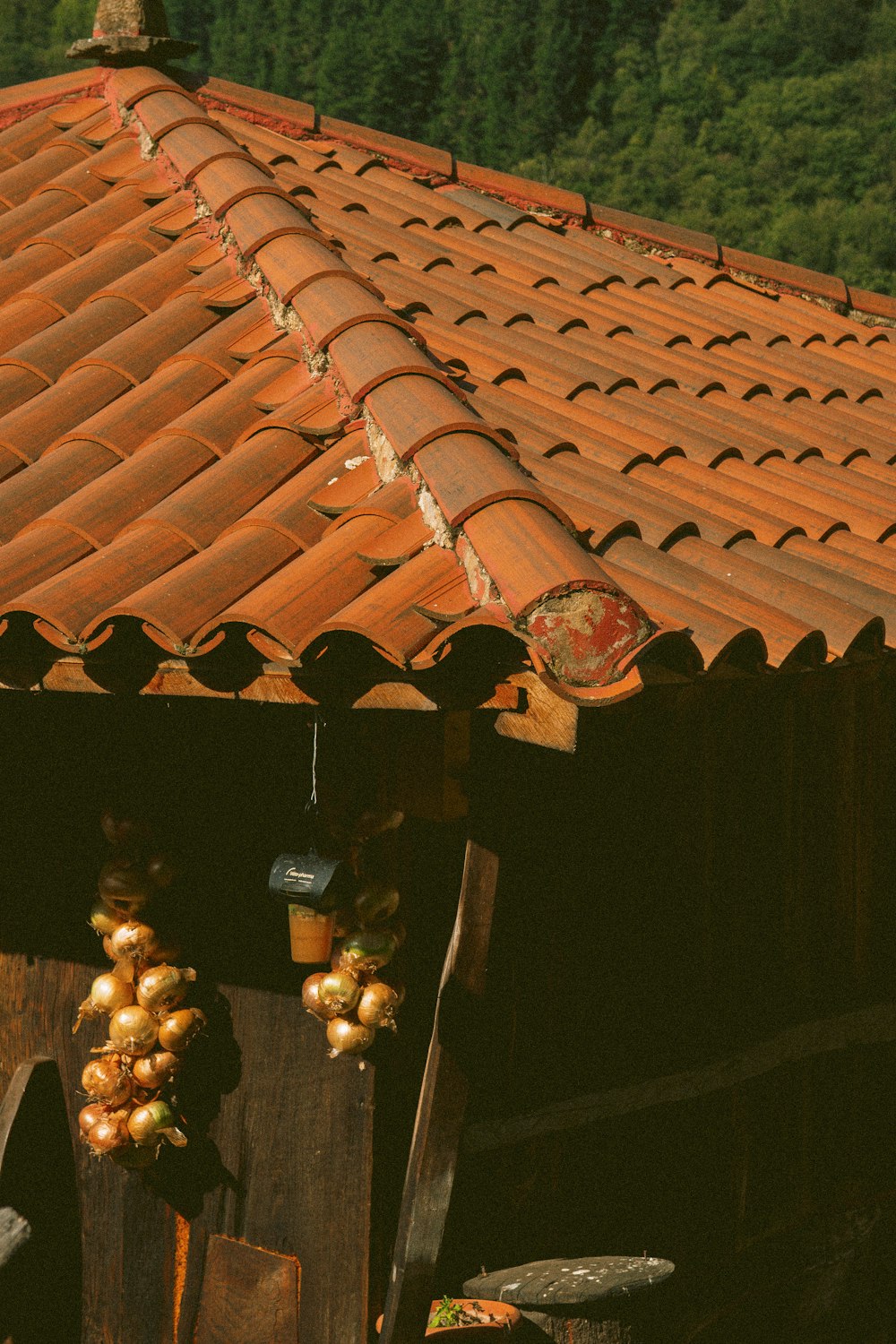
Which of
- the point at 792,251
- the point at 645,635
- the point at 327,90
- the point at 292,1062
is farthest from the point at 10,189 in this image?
the point at 327,90

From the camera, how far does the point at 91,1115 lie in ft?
10.1

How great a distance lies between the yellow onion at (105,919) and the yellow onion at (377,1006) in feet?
1.99

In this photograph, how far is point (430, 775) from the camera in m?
2.88

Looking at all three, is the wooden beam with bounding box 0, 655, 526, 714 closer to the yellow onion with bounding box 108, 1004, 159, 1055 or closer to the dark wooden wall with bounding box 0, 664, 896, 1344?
the dark wooden wall with bounding box 0, 664, 896, 1344

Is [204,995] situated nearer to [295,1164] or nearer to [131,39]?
[295,1164]

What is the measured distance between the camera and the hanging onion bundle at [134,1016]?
10.00ft

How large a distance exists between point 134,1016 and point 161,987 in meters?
0.08

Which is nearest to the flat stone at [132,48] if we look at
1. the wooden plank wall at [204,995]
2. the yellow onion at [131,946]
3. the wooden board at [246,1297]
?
the wooden plank wall at [204,995]

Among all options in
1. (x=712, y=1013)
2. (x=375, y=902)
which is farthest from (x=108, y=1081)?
(x=712, y=1013)

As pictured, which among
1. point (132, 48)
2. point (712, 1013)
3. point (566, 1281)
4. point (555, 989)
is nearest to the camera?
point (566, 1281)

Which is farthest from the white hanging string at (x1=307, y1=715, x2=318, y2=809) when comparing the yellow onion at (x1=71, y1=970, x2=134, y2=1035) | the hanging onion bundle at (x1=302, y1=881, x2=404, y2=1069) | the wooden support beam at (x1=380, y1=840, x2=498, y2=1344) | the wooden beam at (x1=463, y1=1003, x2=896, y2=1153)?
the wooden beam at (x1=463, y1=1003, x2=896, y2=1153)

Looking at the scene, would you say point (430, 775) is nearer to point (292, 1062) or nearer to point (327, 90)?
point (292, 1062)

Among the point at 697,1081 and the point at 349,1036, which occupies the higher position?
the point at 349,1036

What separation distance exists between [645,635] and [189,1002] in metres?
1.61
